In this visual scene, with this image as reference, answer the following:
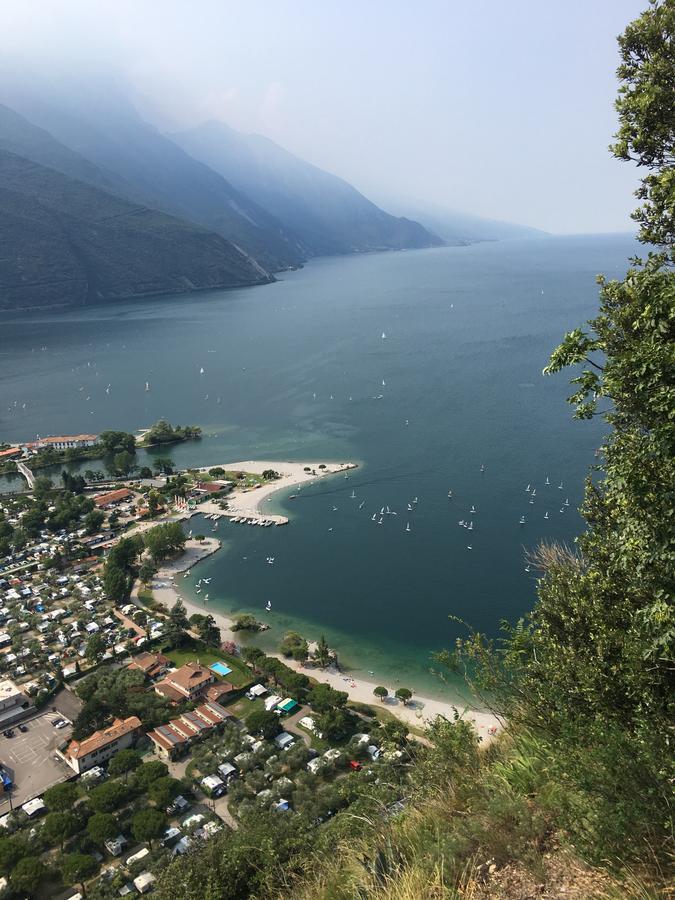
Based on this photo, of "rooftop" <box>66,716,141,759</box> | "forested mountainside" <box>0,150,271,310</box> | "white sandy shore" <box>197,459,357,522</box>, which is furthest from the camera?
"forested mountainside" <box>0,150,271,310</box>

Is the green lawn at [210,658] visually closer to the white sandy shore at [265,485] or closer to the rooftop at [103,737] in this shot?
the rooftop at [103,737]

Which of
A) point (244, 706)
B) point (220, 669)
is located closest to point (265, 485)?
point (220, 669)

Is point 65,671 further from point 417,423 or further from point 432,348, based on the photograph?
point 432,348

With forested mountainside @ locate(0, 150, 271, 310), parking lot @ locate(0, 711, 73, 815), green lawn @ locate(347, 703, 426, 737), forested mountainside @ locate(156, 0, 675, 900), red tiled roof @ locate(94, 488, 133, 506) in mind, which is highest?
forested mountainside @ locate(0, 150, 271, 310)

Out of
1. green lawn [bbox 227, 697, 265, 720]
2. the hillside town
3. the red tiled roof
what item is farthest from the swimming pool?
the red tiled roof

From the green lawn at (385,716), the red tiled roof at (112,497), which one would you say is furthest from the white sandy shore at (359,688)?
the red tiled roof at (112,497)

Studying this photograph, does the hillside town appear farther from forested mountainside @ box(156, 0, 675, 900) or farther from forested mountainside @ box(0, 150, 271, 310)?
forested mountainside @ box(0, 150, 271, 310)

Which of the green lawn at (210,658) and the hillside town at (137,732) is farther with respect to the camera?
the green lawn at (210,658)
